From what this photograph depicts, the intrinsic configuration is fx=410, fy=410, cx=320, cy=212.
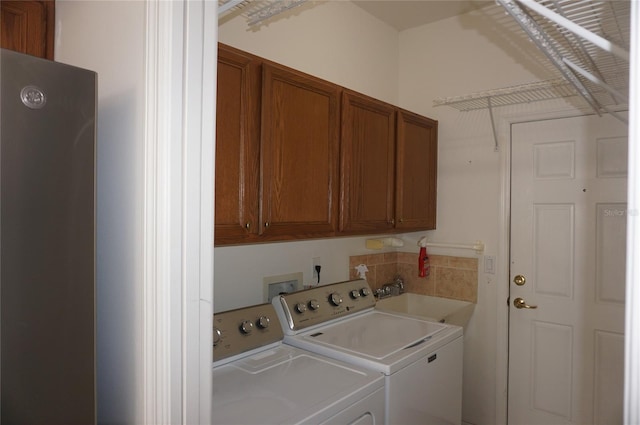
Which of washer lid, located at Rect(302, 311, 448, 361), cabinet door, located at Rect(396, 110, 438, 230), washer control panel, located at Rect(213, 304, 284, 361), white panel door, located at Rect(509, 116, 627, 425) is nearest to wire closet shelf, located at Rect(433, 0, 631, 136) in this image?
white panel door, located at Rect(509, 116, 627, 425)

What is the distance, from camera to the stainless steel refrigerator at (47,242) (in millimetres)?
786

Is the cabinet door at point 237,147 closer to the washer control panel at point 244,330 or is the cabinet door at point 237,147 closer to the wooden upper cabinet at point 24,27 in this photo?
the washer control panel at point 244,330

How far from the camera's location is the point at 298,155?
182 cm

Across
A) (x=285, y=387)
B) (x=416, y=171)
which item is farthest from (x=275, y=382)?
(x=416, y=171)

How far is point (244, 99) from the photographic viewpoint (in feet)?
5.20

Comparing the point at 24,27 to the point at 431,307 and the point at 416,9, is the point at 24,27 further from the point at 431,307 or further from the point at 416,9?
the point at 431,307

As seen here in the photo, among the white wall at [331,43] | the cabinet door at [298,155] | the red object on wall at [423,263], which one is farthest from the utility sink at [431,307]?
the white wall at [331,43]

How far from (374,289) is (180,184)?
87.2 inches

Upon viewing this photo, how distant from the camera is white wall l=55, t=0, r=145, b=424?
0.95m

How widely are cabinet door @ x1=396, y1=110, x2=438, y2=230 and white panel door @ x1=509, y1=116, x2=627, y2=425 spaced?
20.5 inches

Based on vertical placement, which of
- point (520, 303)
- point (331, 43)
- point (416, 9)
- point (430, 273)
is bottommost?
point (520, 303)

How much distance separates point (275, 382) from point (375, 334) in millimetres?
688

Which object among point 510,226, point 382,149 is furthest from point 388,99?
point 510,226

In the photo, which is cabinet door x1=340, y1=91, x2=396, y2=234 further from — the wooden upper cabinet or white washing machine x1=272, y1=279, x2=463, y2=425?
the wooden upper cabinet
